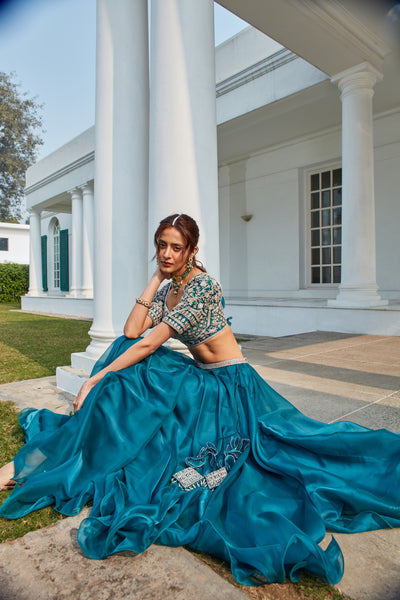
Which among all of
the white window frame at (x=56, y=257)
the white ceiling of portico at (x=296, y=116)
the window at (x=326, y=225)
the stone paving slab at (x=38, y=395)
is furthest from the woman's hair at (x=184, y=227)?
the white window frame at (x=56, y=257)

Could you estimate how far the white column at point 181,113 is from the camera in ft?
9.84

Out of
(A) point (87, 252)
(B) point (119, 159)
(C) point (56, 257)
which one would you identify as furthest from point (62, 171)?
(B) point (119, 159)

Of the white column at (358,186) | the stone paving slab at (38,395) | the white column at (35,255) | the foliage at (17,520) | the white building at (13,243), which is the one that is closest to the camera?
the foliage at (17,520)

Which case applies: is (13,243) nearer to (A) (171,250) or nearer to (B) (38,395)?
(B) (38,395)

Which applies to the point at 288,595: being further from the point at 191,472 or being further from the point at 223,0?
the point at 223,0

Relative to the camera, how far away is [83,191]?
1391 centimetres

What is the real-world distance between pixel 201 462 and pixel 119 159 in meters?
2.55

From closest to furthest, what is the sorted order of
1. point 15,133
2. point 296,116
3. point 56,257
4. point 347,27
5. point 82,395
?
point 82,395 < point 347,27 < point 296,116 < point 56,257 < point 15,133

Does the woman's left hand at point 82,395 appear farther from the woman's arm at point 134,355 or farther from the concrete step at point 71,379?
the concrete step at point 71,379

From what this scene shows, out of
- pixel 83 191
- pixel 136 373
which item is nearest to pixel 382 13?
pixel 136 373

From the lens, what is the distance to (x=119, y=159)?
3424 mm

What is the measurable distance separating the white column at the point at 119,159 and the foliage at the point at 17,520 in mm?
1009

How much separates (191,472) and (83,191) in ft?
44.2

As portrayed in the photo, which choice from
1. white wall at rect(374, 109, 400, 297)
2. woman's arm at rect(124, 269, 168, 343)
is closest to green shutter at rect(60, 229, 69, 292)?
white wall at rect(374, 109, 400, 297)
